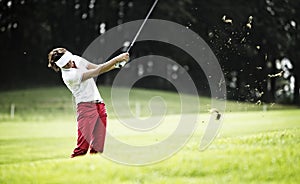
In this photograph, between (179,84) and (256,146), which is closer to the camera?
(256,146)

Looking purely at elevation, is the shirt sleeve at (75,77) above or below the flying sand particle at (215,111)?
above

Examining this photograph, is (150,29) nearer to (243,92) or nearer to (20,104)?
(20,104)

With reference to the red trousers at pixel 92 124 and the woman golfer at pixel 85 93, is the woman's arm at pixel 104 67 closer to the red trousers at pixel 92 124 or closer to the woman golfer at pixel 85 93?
the woman golfer at pixel 85 93

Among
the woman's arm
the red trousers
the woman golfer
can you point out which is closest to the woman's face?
the woman golfer

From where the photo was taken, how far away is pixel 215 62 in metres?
4.67

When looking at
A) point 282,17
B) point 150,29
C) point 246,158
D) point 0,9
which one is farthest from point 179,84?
point 246,158

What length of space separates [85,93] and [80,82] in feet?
0.35

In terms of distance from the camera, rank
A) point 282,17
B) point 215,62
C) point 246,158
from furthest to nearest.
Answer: point 282,17
point 215,62
point 246,158

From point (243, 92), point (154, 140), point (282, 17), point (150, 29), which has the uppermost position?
point (150, 29)

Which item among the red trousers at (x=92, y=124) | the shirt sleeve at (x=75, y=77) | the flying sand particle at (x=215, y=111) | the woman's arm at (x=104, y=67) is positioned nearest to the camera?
the woman's arm at (x=104, y=67)

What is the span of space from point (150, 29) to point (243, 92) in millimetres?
9382

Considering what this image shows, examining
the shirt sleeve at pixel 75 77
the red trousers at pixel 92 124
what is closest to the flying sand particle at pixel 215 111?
the red trousers at pixel 92 124

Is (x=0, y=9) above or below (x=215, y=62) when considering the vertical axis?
above

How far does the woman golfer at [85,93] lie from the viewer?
13.2 feet
